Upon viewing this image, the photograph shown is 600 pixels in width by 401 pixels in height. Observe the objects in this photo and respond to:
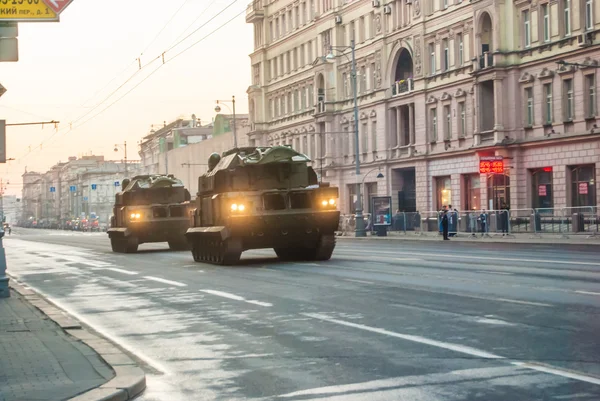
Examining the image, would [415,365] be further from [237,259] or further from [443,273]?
[237,259]

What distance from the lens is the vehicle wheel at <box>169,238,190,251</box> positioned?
39531 mm

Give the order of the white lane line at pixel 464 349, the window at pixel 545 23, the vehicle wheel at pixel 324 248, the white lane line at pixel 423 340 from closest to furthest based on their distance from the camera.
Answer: the white lane line at pixel 464 349, the white lane line at pixel 423 340, the vehicle wheel at pixel 324 248, the window at pixel 545 23

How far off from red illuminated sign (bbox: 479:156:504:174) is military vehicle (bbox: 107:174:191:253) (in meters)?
18.4

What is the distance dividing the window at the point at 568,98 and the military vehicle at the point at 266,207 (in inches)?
1015

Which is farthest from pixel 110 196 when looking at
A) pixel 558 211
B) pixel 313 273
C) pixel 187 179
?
pixel 313 273

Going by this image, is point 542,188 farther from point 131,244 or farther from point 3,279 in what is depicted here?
point 3,279

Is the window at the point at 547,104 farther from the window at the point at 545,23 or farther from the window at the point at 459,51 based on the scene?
the window at the point at 459,51

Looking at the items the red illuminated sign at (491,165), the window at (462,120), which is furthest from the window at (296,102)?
the red illuminated sign at (491,165)

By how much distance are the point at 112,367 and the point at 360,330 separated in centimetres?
329

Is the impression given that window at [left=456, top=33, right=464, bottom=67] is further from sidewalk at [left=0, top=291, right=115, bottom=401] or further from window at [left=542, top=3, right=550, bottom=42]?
sidewalk at [left=0, top=291, right=115, bottom=401]

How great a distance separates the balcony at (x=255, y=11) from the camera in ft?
302

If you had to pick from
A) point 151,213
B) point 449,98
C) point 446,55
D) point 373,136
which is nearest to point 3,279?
point 151,213

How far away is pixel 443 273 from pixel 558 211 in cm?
2223

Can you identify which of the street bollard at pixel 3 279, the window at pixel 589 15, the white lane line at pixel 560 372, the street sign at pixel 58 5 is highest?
the window at pixel 589 15
